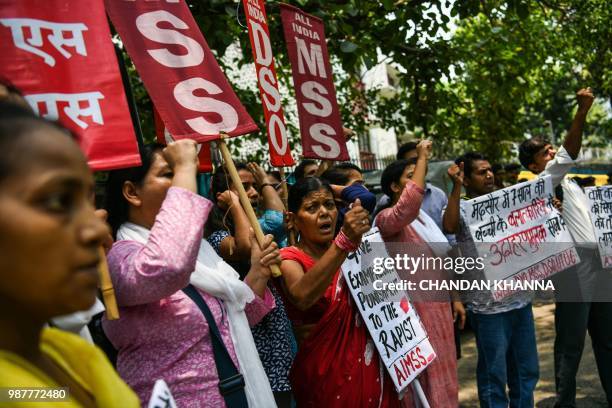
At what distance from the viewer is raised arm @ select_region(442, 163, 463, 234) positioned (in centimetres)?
420

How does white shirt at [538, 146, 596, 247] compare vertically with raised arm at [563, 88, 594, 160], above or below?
below

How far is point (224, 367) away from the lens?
7.25 feet

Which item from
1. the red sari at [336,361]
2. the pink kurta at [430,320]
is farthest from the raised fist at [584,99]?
the red sari at [336,361]

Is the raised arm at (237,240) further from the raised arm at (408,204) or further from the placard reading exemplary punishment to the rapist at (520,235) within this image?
the placard reading exemplary punishment to the rapist at (520,235)

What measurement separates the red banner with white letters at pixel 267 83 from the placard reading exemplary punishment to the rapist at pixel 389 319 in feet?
2.32

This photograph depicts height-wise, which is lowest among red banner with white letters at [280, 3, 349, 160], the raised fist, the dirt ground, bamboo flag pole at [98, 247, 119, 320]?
the dirt ground

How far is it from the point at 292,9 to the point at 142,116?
3046 millimetres

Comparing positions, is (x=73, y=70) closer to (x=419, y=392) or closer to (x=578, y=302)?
(x=419, y=392)

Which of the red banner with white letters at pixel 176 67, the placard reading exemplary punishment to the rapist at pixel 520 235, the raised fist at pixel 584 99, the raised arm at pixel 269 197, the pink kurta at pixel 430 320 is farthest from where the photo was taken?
the raised fist at pixel 584 99

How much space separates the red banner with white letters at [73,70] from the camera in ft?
7.42

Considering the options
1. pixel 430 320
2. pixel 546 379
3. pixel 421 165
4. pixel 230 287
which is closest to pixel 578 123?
pixel 421 165

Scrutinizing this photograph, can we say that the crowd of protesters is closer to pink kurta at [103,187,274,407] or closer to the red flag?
pink kurta at [103,187,274,407]

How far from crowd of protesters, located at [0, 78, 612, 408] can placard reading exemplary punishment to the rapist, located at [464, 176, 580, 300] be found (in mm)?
115

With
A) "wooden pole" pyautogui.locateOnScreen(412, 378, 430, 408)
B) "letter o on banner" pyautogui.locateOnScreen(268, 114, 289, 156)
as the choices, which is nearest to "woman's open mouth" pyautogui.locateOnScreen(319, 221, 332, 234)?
"letter o on banner" pyautogui.locateOnScreen(268, 114, 289, 156)
